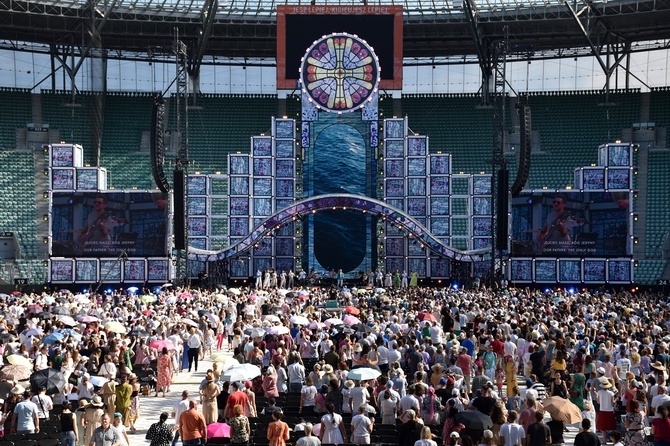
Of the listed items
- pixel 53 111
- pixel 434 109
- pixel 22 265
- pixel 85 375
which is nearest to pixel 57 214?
pixel 22 265

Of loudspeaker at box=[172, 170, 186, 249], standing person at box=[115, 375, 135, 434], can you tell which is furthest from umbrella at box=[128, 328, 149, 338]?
loudspeaker at box=[172, 170, 186, 249]

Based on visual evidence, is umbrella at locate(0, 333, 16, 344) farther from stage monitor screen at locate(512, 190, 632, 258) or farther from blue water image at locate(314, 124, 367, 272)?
blue water image at locate(314, 124, 367, 272)

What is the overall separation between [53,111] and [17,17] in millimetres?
7501

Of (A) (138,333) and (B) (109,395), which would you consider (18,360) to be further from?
(A) (138,333)

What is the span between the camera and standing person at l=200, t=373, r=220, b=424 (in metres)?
21.0

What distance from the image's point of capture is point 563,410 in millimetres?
17953

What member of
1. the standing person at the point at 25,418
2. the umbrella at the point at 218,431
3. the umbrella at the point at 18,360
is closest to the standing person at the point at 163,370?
the umbrella at the point at 18,360

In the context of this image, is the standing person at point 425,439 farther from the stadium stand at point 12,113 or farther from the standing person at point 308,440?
the stadium stand at point 12,113

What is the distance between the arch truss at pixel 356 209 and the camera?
204ft

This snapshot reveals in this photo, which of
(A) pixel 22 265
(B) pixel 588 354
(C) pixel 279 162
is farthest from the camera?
(C) pixel 279 162

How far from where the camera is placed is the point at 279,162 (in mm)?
69750

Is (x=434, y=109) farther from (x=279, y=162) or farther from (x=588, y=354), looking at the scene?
(x=588, y=354)

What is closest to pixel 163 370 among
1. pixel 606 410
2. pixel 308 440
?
pixel 308 440

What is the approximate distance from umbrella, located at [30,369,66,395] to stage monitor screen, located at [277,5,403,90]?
166 ft
